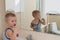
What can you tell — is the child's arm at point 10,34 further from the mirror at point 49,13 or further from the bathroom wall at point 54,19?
the bathroom wall at point 54,19

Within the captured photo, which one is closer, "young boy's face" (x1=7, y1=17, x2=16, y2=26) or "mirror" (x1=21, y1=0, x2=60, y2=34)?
"mirror" (x1=21, y1=0, x2=60, y2=34)

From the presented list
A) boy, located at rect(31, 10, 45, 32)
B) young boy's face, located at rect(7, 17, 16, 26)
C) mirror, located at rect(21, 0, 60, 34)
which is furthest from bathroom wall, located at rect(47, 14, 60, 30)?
young boy's face, located at rect(7, 17, 16, 26)

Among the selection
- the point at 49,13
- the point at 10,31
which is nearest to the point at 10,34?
the point at 10,31

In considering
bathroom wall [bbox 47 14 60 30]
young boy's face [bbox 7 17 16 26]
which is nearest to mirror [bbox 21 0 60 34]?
bathroom wall [bbox 47 14 60 30]

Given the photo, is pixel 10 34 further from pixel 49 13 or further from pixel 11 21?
pixel 49 13

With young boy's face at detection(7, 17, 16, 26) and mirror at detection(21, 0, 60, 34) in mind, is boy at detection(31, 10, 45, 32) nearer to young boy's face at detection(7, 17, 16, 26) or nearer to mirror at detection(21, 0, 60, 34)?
mirror at detection(21, 0, 60, 34)

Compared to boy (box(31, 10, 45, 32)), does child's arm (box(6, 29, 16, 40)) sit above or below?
below

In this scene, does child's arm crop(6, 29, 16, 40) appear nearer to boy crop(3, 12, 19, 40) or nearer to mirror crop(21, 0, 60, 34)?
boy crop(3, 12, 19, 40)

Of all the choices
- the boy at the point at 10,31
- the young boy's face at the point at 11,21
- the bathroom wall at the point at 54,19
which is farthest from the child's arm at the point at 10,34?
the bathroom wall at the point at 54,19

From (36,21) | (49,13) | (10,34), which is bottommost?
(10,34)

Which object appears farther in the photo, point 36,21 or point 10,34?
point 36,21

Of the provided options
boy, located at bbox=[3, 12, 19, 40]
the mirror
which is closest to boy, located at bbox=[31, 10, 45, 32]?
the mirror

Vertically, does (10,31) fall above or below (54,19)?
below

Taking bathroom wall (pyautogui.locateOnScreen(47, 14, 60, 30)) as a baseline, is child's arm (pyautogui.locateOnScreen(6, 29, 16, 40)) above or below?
below
